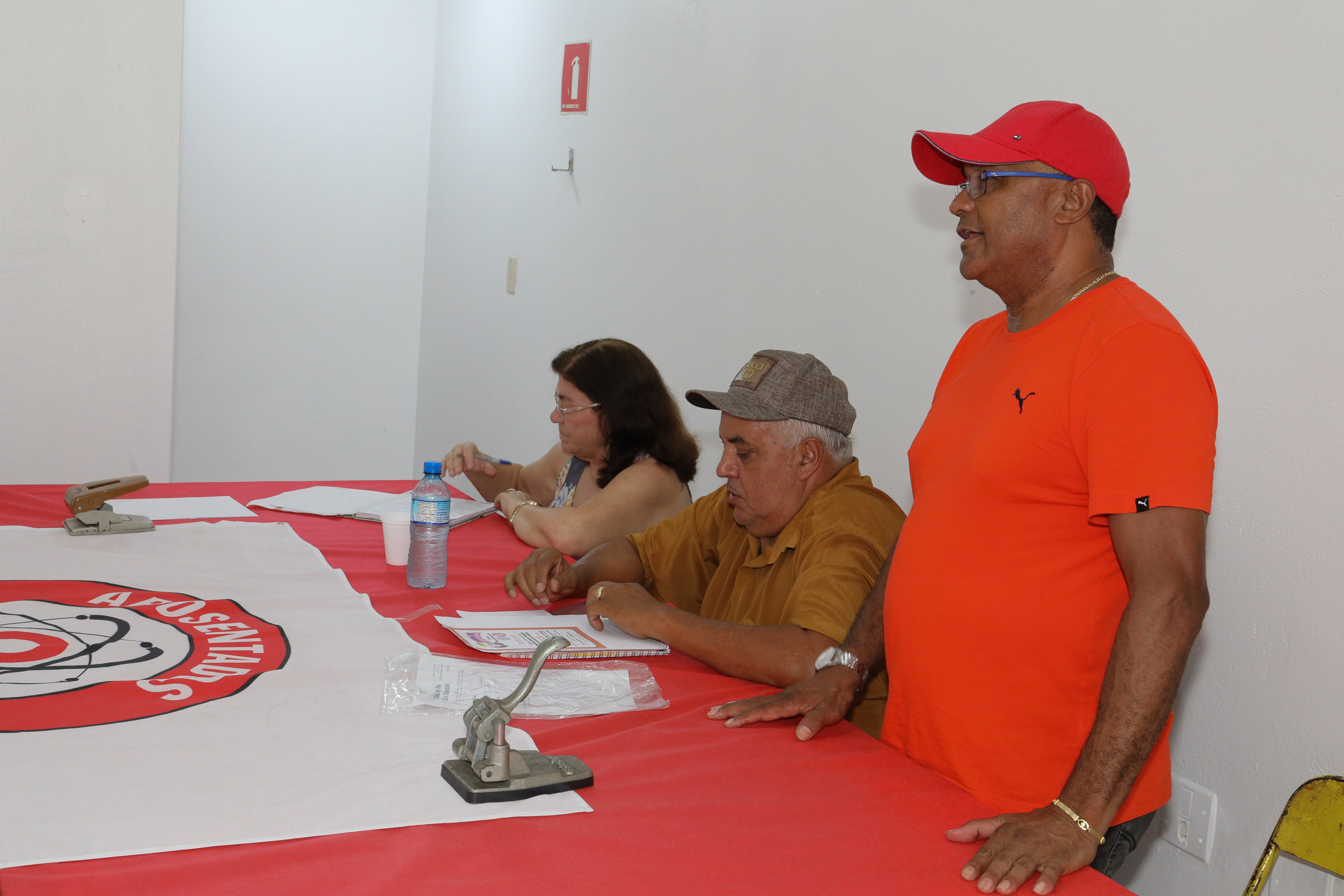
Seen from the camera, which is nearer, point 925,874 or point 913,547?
point 925,874

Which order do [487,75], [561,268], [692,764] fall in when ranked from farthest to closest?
[487,75], [561,268], [692,764]

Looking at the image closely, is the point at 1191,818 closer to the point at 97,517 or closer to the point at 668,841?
the point at 668,841

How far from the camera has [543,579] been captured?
188 centimetres

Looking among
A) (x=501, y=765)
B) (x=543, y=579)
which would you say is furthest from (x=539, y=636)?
(x=501, y=765)

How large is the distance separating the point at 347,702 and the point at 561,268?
289 centimetres

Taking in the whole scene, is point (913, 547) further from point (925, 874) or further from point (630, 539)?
point (630, 539)

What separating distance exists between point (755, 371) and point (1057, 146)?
2.29ft

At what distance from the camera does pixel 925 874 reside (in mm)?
987

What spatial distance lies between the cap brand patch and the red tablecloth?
61 centimetres

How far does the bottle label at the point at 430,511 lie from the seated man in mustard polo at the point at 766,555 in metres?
0.20

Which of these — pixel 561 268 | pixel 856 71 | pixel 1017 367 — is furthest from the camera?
pixel 561 268

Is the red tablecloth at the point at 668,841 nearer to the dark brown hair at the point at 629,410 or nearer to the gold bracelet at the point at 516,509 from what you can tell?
the gold bracelet at the point at 516,509

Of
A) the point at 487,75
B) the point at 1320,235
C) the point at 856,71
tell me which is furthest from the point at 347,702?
the point at 487,75

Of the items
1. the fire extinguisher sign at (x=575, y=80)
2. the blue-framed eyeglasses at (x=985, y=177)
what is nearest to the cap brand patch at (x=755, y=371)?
the blue-framed eyeglasses at (x=985, y=177)
